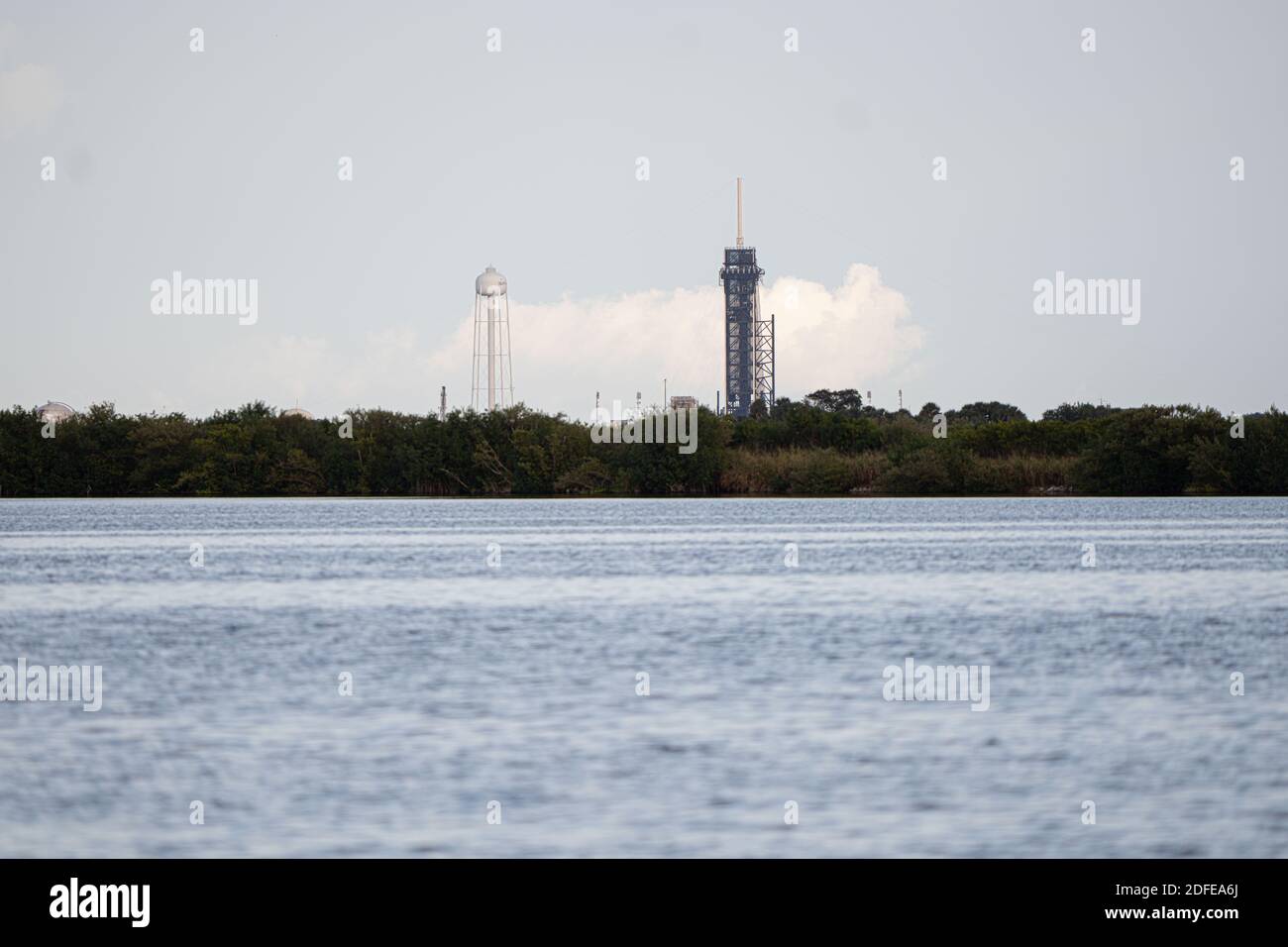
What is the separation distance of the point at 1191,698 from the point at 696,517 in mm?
58565

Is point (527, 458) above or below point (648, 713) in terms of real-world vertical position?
above

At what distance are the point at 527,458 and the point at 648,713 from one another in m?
83.3

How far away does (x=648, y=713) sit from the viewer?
1780 cm

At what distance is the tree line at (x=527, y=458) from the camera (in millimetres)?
94438

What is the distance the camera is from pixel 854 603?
31422 mm

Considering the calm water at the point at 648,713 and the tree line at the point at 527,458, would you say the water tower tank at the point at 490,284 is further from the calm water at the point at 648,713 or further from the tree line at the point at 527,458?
the calm water at the point at 648,713

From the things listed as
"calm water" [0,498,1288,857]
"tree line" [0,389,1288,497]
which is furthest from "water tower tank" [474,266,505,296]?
"calm water" [0,498,1288,857]

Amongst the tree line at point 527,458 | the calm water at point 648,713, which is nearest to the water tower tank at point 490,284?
the tree line at point 527,458

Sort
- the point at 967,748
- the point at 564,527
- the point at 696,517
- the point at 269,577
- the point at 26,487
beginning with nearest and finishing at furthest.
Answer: the point at 967,748, the point at 269,577, the point at 564,527, the point at 696,517, the point at 26,487

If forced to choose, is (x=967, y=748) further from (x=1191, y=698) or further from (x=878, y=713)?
(x=1191, y=698)

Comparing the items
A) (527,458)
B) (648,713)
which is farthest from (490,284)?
(648,713)

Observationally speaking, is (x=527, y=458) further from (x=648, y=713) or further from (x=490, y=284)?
(x=648, y=713)
